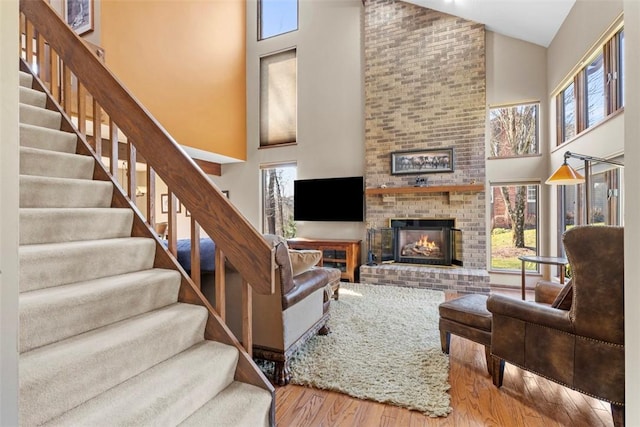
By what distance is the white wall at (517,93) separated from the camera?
4703mm

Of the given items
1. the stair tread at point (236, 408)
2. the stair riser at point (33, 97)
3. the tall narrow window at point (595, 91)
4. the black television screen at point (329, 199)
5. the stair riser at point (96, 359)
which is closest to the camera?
the stair riser at point (96, 359)

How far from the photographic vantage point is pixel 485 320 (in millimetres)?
2252

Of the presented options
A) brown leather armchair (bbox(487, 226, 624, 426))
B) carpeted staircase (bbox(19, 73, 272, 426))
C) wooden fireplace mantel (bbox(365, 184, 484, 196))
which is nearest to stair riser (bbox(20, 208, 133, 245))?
carpeted staircase (bbox(19, 73, 272, 426))

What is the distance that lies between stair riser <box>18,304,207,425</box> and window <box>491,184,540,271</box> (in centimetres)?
493

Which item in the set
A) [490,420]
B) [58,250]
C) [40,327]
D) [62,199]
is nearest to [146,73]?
[62,199]

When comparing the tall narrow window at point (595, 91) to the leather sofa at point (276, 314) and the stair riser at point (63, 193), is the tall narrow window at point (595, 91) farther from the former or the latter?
the stair riser at point (63, 193)

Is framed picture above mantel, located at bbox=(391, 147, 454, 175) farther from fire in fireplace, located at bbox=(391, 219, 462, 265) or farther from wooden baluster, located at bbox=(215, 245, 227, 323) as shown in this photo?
Result: wooden baluster, located at bbox=(215, 245, 227, 323)

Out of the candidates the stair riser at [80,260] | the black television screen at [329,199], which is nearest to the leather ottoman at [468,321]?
the stair riser at [80,260]

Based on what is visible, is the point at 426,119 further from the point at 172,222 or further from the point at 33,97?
the point at 33,97

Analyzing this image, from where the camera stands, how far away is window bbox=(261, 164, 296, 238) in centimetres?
664

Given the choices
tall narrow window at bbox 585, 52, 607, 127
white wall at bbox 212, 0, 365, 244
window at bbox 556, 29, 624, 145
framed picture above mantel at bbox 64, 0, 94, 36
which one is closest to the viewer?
window at bbox 556, 29, 624, 145

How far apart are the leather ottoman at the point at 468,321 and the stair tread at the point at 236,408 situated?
1608mm

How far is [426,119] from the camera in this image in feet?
17.5

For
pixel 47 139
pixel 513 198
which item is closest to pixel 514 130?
pixel 513 198
